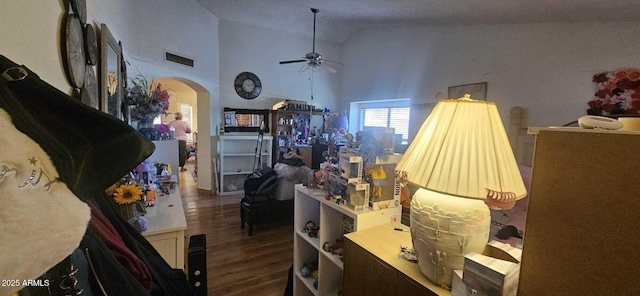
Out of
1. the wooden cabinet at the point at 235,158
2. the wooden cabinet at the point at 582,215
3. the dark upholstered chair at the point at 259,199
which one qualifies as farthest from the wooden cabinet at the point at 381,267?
the wooden cabinet at the point at 235,158

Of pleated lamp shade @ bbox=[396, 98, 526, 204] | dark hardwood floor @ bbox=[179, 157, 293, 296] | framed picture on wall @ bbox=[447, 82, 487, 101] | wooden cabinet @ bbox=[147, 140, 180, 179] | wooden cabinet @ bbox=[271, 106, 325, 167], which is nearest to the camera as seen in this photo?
pleated lamp shade @ bbox=[396, 98, 526, 204]

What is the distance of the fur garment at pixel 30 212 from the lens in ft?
1.18

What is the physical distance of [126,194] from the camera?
1.38 meters

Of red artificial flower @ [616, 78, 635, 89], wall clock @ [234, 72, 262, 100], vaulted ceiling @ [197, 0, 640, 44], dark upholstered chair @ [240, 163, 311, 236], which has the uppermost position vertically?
vaulted ceiling @ [197, 0, 640, 44]

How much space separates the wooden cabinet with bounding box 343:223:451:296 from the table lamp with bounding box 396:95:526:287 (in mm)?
66

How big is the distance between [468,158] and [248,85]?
16.2ft

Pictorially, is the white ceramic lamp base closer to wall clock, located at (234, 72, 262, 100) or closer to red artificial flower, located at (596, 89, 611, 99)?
red artificial flower, located at (596, 89, 611, 99)

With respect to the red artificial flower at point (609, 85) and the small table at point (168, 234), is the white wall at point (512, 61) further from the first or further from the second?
the small table at point (168, 234)

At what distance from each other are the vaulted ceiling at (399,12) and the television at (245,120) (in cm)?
177

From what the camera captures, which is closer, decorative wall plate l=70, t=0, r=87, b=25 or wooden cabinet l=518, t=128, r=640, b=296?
wooden cabinet l=518, t=128, r=640, b=296

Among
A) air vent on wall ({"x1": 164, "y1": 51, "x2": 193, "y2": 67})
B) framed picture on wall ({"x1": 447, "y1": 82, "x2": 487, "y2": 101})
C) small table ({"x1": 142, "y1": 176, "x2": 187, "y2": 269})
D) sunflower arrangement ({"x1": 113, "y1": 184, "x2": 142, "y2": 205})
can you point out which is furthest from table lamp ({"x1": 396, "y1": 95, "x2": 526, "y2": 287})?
air vent on wall ({"x1": 164, "y1": 51, "x2": 193, "y2": 67})

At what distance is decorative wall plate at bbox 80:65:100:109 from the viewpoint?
1.27m

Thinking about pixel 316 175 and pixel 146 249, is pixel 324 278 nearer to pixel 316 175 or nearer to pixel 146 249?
pixel 316 175

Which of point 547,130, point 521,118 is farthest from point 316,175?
point 521,118
